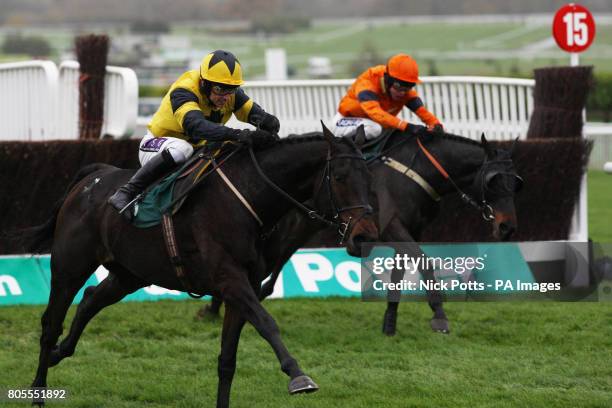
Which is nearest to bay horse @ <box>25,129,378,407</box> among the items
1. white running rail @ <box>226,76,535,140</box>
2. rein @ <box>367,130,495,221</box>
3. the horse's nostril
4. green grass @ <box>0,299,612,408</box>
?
green grass @ <box>0,299,612,408</box>

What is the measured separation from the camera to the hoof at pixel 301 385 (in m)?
4.92

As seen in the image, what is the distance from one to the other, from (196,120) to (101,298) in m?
1.32

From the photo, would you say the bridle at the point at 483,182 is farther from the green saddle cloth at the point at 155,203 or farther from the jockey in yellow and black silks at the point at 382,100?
the green saddle cloth at the point at 155,203

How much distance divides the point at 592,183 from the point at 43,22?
61.5 metres

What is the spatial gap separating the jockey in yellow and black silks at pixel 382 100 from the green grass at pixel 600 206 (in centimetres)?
493

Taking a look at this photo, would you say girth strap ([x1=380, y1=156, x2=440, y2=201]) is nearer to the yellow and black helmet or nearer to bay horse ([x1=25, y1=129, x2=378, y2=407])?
bay horse ([x1=25, y1=129, x2=378, y2=407])

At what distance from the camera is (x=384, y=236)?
811 centimetres

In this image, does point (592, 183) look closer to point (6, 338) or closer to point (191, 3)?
point (6, 338)

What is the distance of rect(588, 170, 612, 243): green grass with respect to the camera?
13.5 metres

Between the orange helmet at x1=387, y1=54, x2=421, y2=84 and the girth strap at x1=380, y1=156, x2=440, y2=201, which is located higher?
the orange helmet at x1=387, y1=54, x2=421, y2=84

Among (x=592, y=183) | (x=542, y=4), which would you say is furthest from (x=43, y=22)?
(x=592, y=183)

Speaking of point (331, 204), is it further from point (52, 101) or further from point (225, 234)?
point (52, 101)

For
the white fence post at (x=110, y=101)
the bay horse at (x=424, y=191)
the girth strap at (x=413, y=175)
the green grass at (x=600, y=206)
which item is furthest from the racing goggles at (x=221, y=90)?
the green grass at (x=600, y=206)

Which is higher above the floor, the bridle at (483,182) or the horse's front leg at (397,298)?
the bridle at (483,182)
